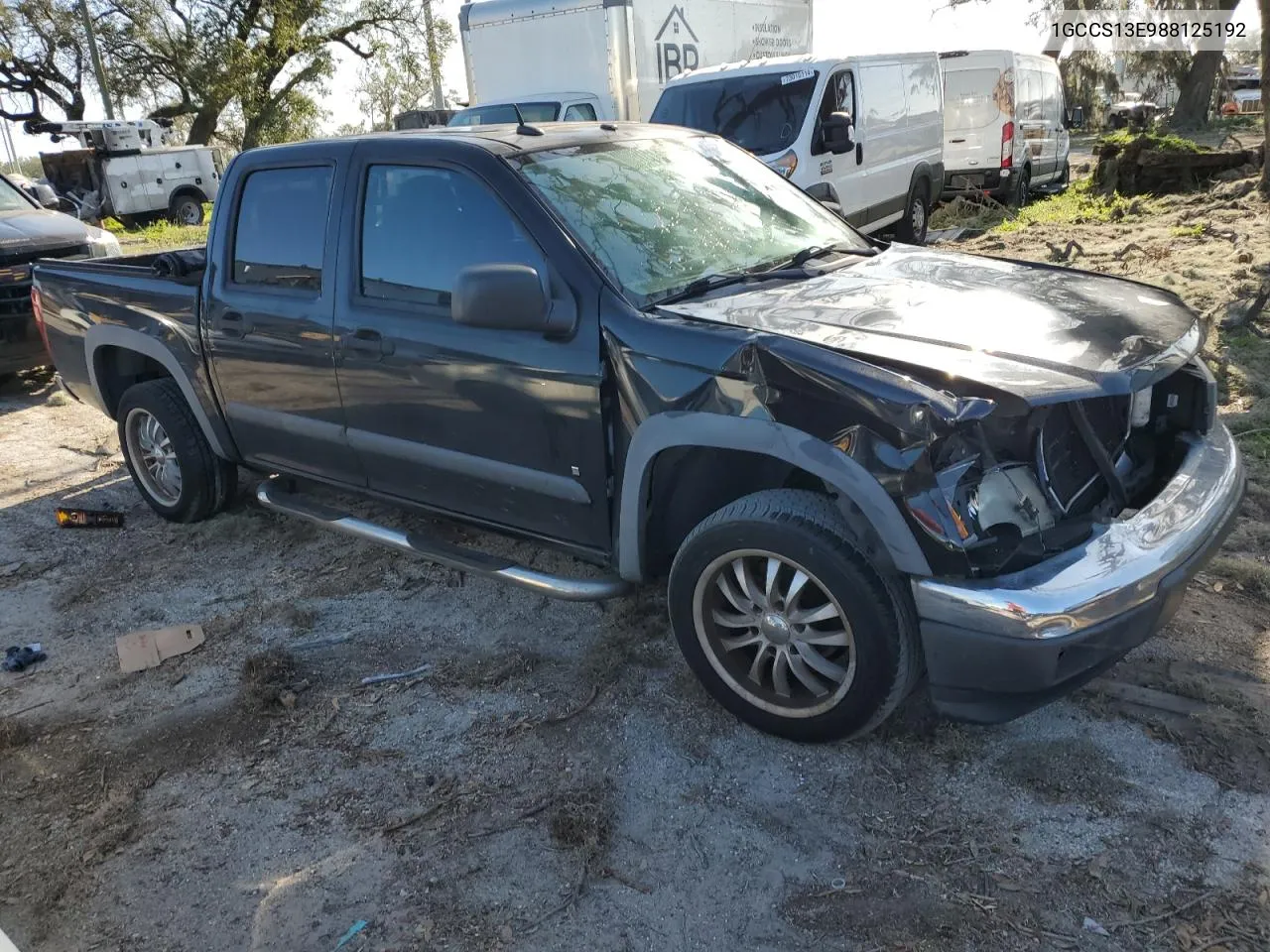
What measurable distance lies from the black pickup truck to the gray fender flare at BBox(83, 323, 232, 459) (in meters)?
0.16

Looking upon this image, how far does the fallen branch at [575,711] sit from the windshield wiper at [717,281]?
1.32 m

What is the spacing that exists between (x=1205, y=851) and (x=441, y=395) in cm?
268

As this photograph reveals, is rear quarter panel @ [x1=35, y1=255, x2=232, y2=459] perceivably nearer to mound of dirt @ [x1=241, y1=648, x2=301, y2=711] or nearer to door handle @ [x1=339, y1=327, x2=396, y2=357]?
door handle @ [x1=339, y1=327, x2=396, y2=357]

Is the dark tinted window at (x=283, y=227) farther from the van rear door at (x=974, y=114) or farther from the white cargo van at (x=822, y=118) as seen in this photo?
the van rear door at (x=974, y=114)

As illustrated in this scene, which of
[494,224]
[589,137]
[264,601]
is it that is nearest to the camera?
[494,224]

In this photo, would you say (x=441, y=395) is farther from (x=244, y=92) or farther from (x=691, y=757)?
(x=244, y=92)

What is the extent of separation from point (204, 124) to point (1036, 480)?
33171 mm

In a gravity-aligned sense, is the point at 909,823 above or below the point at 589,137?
below

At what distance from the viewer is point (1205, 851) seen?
256 centimetres

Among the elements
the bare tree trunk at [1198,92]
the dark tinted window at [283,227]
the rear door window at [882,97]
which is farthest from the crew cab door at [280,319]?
the bare tree trunk at [1198,92]

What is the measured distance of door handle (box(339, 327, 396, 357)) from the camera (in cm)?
376

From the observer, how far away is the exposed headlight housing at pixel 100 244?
897 cm

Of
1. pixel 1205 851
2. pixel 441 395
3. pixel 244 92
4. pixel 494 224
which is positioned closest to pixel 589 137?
pixel 494 224

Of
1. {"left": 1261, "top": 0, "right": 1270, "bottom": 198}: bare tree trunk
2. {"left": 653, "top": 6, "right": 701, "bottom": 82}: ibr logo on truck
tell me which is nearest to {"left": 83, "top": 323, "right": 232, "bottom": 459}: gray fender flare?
{"left": 653, "top": 6, "right": 701, "bottom": 82}: ibr logo on truck
